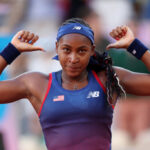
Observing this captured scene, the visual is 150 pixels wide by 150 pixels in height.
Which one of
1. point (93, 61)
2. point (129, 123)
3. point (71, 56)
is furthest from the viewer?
point (129, 123)

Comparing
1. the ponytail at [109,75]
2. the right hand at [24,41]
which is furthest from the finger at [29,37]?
the ponytail at [109,75]

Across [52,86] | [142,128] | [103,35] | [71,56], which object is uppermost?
[71,56]

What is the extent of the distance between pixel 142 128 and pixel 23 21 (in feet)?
8.79

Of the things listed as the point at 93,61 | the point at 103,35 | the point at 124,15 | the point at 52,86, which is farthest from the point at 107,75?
the point at 124,15

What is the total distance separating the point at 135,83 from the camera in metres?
5.12

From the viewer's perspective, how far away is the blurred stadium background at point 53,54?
28.3ft

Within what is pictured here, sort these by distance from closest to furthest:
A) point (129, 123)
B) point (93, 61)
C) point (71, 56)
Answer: point (71, 56) < point (93, 61) < point (129, 123)

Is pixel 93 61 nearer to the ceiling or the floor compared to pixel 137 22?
nearer to the ceiling

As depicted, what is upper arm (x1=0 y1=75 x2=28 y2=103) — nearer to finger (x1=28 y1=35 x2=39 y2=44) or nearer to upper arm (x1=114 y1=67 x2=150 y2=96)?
finger (x1=28 y1=35 x2=39 y2=44)

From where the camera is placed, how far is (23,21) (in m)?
9.06

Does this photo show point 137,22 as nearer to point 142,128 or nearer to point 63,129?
point 142,128


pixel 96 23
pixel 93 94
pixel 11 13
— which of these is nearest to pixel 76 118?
pixel 93 94

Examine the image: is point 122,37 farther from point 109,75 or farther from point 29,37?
point 29,37

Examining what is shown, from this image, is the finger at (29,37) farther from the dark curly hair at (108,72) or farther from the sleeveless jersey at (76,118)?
the sleeveless jersey at (76,118)
